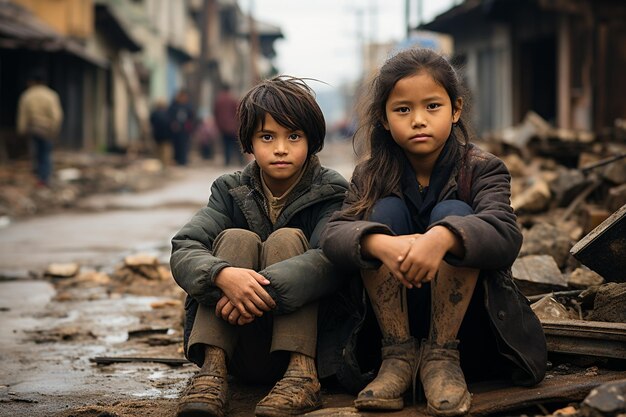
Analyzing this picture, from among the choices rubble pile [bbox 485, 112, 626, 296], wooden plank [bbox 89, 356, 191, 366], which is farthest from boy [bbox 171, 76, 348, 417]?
rubble pile [bbox 485, 112, 626, 296]

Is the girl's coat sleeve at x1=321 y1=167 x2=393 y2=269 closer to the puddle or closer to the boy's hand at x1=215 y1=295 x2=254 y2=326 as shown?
the boy's hand at x1=215 y1=295 x2=254 y2=326

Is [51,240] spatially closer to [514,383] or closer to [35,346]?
[35,346]

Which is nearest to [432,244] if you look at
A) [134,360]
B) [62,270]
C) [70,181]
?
[134,360]

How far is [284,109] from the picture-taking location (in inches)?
136

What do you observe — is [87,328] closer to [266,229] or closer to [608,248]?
[266,229]

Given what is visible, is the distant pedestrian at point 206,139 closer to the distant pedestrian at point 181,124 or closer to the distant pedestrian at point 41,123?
the distant pedestrian at point 181,124

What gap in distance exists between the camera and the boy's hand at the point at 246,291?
308 centimetres

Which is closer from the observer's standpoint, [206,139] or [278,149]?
[278,149]

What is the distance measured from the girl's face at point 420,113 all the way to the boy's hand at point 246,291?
0.70 m

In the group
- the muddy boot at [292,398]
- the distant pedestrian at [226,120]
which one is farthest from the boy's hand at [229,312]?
the distant pedestrian at [226,120]

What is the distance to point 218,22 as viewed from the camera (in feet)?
156

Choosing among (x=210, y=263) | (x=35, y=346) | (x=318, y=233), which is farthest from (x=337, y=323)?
(x=35, y=346)

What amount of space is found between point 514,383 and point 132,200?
11822 millimetres

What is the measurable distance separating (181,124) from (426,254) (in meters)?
21.3
